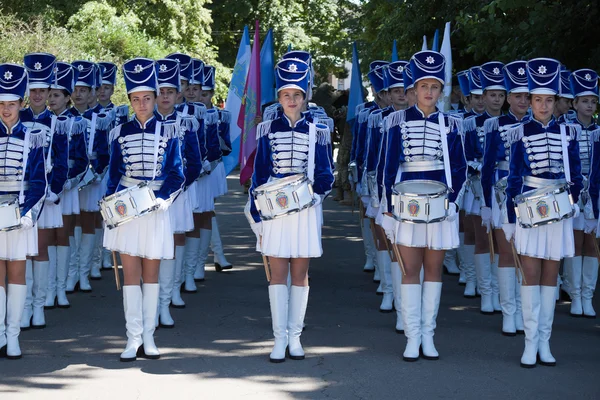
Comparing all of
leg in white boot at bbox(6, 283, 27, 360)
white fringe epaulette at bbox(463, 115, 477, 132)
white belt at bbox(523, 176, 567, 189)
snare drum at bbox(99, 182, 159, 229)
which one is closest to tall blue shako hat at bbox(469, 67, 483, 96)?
white fringe epaulette at bbox(463, 115, 477, 132)

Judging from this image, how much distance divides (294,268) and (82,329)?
7.66ft

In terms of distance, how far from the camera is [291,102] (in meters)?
8.04

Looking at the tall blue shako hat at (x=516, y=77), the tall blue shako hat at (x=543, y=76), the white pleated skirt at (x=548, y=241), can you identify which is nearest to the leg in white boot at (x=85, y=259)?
the tall blue shako hat at (x=516, y=77)

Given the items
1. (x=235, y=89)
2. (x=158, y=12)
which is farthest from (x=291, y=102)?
(x=158, y=12)

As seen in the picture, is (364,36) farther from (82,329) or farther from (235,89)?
(82,329)

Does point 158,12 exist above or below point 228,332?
above

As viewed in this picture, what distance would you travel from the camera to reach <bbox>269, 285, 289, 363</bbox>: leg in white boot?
802cm

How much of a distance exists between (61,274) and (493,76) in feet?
16.1

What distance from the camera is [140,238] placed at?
7926mm

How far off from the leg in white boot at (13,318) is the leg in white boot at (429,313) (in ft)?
10.7

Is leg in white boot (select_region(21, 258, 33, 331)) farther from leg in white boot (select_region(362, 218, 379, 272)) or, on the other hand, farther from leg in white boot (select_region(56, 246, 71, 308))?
leg in white boot (select_region(362, 218, 379, 272))

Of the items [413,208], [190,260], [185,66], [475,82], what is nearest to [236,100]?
[185,66]

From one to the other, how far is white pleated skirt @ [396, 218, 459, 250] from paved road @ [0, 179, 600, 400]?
37.6 inches

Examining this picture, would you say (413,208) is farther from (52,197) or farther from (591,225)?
(52,197)
